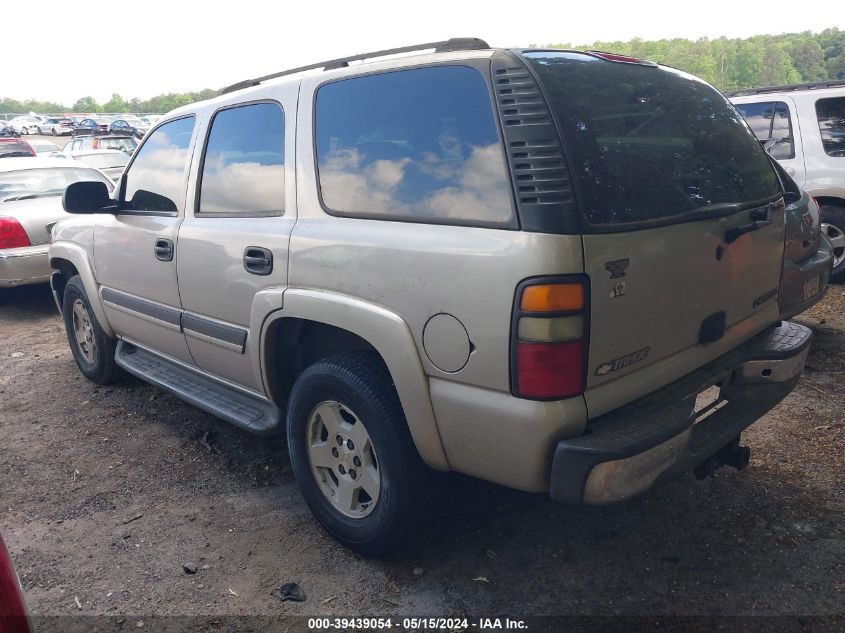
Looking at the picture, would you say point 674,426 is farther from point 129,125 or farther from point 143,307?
point 129,125

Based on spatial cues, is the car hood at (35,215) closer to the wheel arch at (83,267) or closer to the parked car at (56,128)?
the wheel arch at (83,267)

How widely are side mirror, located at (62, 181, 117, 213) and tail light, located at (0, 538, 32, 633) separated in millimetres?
2939

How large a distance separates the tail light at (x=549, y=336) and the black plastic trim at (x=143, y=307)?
2.24 metres

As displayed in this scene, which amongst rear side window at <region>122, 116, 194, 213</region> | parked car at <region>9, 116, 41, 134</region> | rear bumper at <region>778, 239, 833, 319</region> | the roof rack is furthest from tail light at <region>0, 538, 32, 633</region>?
parked car at <region>9, 116, 41, 134</region>

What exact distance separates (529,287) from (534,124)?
0.54 metres

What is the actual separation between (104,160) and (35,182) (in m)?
6.40

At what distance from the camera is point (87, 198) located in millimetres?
3982

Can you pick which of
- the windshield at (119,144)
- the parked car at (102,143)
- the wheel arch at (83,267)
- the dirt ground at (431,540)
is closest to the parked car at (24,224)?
the wheel arch at (83,267)

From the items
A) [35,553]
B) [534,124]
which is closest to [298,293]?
[534,124]

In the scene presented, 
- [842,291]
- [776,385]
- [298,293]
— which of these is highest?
[298,293]

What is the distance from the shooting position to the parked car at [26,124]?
1859 inches

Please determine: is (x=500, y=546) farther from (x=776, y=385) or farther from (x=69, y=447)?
(x=69, y=447)

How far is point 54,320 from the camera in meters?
7.07

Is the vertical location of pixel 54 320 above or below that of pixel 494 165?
below
